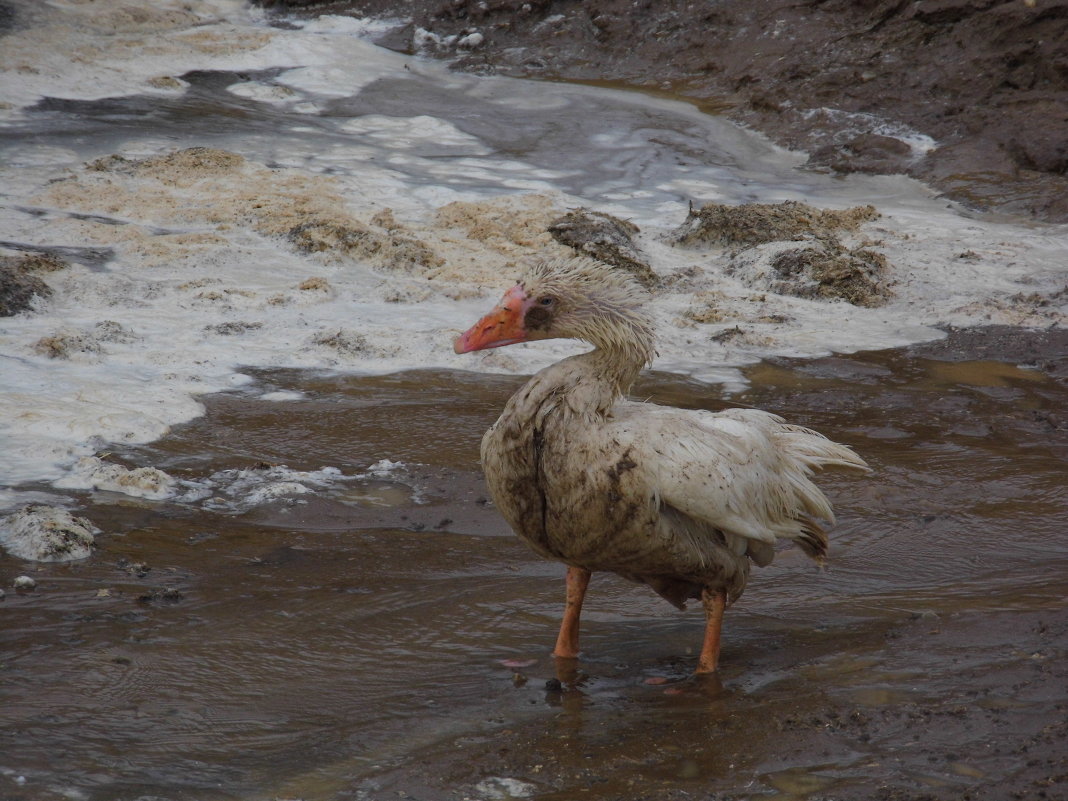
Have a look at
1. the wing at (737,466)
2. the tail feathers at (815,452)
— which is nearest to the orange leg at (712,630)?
the wing at (737,466)

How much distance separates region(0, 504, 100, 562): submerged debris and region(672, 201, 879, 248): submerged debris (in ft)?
23.0

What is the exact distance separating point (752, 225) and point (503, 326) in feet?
21.9

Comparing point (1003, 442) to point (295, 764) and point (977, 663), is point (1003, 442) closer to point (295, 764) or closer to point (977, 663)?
point (977, 663)

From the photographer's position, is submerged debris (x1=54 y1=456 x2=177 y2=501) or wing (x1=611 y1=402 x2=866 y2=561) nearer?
wing (x1=611 y1=402 x2=866 y2=561)

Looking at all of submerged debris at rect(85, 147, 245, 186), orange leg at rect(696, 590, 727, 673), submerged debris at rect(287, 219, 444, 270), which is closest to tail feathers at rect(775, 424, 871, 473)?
orange leg at rect(696, 590, 727, 673)

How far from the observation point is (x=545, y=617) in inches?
198

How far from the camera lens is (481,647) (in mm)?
4598

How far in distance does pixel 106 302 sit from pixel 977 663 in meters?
6.97

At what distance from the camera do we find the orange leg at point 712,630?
4480mm

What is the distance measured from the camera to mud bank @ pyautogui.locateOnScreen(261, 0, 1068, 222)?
42.2 ft

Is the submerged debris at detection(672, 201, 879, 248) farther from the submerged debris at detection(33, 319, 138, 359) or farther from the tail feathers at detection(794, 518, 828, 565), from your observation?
the tail feathers at detection(794, 518, 828, 565)

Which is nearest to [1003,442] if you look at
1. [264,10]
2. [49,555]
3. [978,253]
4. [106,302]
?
[978,253]

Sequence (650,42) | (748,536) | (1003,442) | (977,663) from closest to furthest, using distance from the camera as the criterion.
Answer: (977,663)
(748,536)
(1003,442)
(650,42)

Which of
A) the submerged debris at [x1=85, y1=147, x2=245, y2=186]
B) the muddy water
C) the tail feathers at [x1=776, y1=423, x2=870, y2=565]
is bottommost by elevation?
the muddy water
